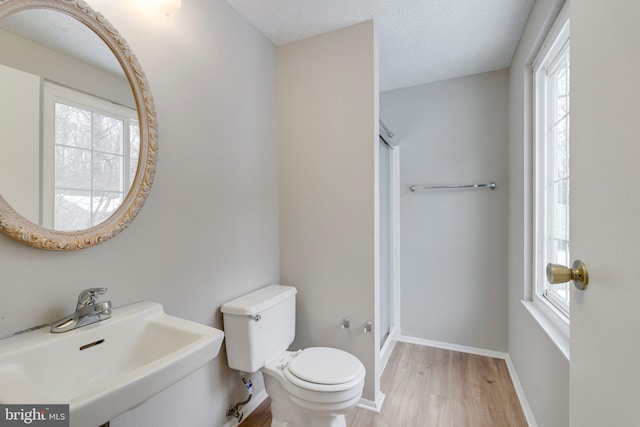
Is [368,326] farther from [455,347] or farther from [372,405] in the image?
[455,347]

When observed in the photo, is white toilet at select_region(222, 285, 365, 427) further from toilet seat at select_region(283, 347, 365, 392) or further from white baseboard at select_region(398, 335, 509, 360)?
white baseboard at select_region(398, 335, 509, 360)

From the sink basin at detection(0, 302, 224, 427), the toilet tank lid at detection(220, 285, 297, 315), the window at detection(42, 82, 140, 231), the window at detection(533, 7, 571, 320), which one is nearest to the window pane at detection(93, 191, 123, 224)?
the window at detection(42, 82, 140, 231)

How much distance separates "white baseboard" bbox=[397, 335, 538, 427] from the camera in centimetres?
168

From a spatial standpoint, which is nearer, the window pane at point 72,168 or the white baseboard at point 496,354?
the window pane at point 72,168

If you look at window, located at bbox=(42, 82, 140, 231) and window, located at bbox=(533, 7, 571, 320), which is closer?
window, located at bbox=(42, 82, 140, 231)

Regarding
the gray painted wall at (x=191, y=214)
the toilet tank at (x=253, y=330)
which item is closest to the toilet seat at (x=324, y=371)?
the toilet tank at (x=253, y=330)

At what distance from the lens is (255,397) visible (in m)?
1.79

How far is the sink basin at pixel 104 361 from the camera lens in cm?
67

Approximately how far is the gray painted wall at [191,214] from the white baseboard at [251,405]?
3.0 inches

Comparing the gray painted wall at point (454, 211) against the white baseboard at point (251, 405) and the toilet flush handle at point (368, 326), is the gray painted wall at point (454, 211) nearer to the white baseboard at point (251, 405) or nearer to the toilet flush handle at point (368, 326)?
the toilet flush handle at point (368, 326)
